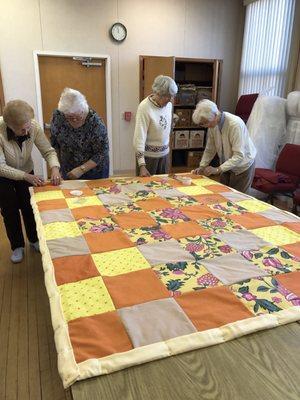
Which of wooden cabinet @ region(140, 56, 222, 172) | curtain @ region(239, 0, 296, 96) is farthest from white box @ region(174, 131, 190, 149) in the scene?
curtain @ region(239, 0, 296, 96)

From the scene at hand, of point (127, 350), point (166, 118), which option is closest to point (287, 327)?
point (127, 350)

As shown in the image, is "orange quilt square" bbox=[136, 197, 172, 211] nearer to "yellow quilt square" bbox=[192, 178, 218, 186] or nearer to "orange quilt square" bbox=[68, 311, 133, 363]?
"yellow quilt square" bbox=[192, 178, 218, 186]

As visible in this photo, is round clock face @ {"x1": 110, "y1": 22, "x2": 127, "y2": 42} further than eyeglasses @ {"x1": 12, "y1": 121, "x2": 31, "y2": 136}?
Yes

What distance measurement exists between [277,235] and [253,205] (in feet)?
1.35

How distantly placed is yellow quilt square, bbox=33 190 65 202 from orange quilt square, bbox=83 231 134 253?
1.97 feet

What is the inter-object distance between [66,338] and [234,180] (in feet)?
6.57

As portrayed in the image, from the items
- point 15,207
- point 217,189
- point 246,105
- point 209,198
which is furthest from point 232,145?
point 246,105

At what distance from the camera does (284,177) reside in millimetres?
3432

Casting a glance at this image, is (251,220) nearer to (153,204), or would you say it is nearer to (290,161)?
(153,204)

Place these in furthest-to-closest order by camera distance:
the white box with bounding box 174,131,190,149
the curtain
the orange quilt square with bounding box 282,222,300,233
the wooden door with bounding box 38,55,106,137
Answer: the white box with bounding box 174,131,190,149
the wooden door with bounding box 38,55,106,137
the curtain
the orange quilt square with bounding box 282,222,300,233

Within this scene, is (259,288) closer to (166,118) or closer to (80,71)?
(166,118)

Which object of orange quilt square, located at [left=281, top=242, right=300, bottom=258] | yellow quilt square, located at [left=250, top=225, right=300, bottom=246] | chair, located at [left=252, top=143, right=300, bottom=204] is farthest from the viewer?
chair, located at [left=252, top=143, right=300, bottom=204]

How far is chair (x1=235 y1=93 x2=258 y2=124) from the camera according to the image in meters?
4.65

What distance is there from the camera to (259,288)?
1.01 meters
